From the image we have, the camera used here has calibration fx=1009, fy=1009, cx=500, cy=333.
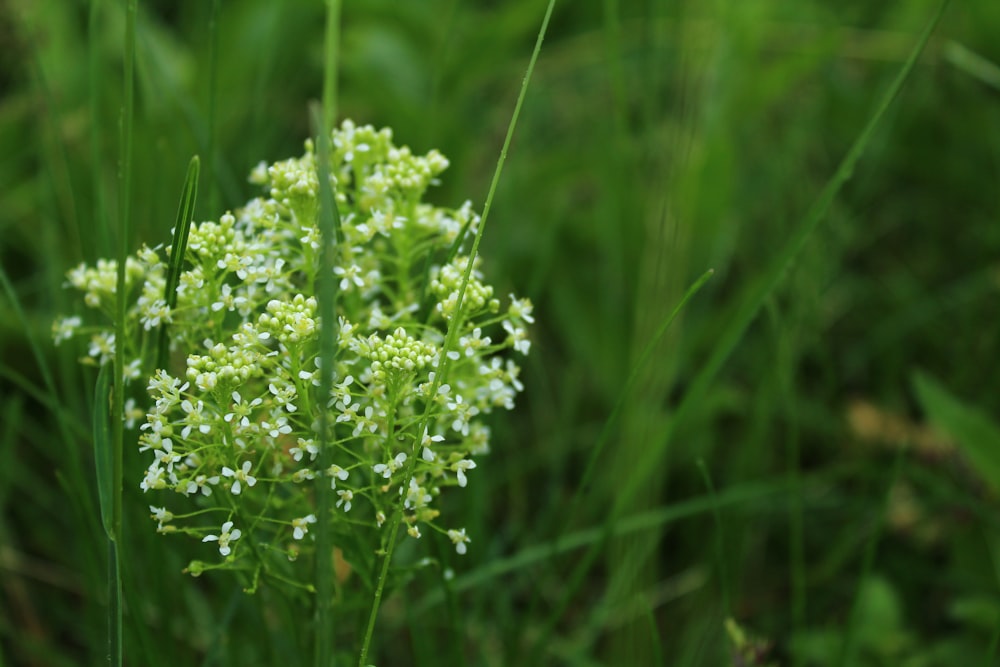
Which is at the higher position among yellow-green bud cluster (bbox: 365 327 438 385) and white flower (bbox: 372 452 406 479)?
yellow-green bud cluster (bbox: 365 327 438 385)

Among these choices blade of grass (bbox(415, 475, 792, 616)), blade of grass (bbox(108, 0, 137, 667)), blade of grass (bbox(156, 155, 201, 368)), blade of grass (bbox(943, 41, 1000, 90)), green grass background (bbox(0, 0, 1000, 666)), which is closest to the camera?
blade of grass (bbox(108, 0, 137, 667))

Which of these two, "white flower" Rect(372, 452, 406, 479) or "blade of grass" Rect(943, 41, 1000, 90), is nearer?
"white flower" Rect(372, 452, 406, 479)

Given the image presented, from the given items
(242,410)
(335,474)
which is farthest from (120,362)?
(335,474)

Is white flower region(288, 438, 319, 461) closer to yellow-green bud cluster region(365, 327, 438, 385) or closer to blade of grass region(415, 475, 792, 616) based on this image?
yellow-green bud cluster region(365, 327, 438, 385)

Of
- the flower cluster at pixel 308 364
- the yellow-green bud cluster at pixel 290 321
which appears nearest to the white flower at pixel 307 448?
the flower cluster at pixel 308 364

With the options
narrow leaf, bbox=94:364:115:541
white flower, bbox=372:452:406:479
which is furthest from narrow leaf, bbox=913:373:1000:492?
narrow leaf, bbox=94:364:115:541

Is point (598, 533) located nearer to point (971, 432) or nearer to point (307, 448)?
point (971, 432)

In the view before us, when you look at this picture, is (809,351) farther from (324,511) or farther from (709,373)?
(324,511)
